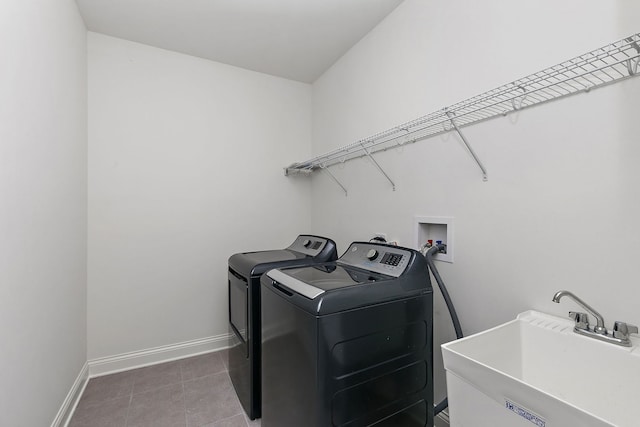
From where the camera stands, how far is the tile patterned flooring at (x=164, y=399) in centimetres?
180

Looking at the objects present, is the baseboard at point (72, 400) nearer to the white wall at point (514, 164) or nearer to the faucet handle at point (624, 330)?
the white wall at point (514, 164)

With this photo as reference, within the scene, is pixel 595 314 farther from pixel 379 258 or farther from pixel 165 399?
pixel 165 399

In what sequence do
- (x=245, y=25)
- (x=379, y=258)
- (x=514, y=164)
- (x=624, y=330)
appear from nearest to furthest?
(x=624, y=330)
(x=514, y=164)
(x=379, y=258)
(x=245, y=25)

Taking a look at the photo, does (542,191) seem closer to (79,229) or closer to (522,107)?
(522,107)

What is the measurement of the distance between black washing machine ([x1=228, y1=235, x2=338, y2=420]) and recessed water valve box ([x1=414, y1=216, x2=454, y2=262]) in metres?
0.62

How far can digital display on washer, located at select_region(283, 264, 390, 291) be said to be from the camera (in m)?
1.24

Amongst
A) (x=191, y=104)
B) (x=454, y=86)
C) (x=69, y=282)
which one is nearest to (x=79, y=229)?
(x=69, y=282)

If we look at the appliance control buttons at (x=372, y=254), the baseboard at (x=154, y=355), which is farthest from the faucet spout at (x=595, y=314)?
the baseboard at (x=154, y=355)

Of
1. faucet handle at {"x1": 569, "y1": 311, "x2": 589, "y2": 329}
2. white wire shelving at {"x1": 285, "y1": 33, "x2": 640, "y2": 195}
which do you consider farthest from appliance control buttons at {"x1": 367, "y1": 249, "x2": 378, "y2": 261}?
faucet handle at {"x1": 569, "y1": 311, "x2": 589, "y2": 329}

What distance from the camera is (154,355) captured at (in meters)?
2.48

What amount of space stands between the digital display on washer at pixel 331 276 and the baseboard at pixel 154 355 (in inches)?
50.8

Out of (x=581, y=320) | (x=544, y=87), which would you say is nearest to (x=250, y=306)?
(x=581, y=320)

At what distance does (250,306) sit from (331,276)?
0.63 m

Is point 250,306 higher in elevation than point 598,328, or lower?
lower
